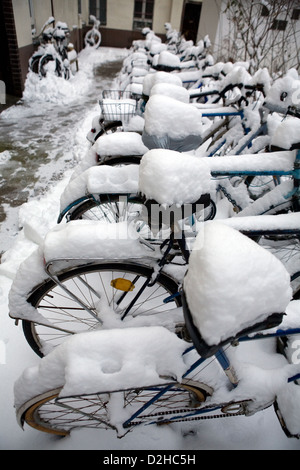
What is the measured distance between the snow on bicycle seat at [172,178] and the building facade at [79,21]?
21.4 ft

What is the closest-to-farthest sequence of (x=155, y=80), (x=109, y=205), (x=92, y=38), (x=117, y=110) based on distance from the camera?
(x=109, y=205)
(x=155, y=80)
(x=117, y=110)
(x=92, y=38)

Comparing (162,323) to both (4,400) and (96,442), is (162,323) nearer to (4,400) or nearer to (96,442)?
(96,442)

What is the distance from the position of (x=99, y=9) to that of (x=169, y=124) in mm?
18850

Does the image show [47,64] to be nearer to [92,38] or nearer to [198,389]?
[198,389]

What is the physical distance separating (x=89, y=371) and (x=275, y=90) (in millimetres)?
2462

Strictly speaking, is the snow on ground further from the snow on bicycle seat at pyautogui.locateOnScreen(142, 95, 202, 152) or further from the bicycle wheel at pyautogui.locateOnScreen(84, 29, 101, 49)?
the bicycle wheel at pyautogui.locateOnScreen(84, 29, 101, 49)

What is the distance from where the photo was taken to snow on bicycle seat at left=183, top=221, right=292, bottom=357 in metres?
0.80

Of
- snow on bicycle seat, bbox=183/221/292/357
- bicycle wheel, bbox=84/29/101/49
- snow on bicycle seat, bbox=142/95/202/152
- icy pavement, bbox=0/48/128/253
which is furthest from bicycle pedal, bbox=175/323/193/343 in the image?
bicycle wheel, bbox=84/29/101/49

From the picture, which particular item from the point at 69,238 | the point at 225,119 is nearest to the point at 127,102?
the point at 225,119

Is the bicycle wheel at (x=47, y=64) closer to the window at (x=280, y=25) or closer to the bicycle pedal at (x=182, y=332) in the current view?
the window at (x=280, y=25)

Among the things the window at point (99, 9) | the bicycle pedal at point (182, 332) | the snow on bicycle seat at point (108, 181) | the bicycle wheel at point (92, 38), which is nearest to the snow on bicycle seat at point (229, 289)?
the bicycle pedal at point (182, 332)

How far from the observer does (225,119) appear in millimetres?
3168

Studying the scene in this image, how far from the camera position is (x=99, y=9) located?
1602 cm

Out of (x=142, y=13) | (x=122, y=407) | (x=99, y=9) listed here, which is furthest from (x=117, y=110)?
(x=99, y=9)
